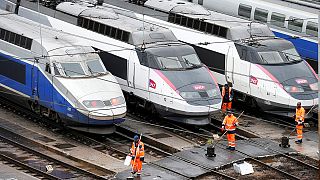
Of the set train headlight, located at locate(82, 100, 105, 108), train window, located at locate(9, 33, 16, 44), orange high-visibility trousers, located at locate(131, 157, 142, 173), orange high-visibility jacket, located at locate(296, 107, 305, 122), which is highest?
train window, located at locate(9, 33, 16, 44)

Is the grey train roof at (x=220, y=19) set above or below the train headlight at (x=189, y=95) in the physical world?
above

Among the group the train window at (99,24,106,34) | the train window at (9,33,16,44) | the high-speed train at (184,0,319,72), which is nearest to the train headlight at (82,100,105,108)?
the train window at (9,33,16,44)

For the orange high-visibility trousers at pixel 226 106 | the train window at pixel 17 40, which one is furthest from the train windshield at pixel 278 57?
the train window at pixel 17 40

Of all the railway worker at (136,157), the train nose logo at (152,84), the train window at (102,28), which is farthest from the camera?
the train window at (102,28)

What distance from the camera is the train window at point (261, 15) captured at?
46.7 metres

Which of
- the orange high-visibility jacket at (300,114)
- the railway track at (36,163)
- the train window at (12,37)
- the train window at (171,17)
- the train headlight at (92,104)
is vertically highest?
the train window at (171,17)

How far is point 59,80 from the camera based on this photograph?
121ft

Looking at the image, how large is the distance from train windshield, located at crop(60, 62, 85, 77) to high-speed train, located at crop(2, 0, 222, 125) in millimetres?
2698

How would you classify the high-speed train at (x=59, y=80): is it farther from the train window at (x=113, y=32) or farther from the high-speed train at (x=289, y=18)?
the high-speed train at (x=289, y=18)

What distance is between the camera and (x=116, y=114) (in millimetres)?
36219

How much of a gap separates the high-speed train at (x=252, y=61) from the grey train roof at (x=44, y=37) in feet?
18.4

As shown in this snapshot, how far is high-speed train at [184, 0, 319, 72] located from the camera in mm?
44469

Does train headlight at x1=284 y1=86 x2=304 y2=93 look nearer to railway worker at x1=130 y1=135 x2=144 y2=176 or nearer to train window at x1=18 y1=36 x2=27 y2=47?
railway worker at x1=130 y1=135 x2=144 y2=176

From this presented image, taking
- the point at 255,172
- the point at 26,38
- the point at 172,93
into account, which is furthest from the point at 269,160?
the point at 26,38
